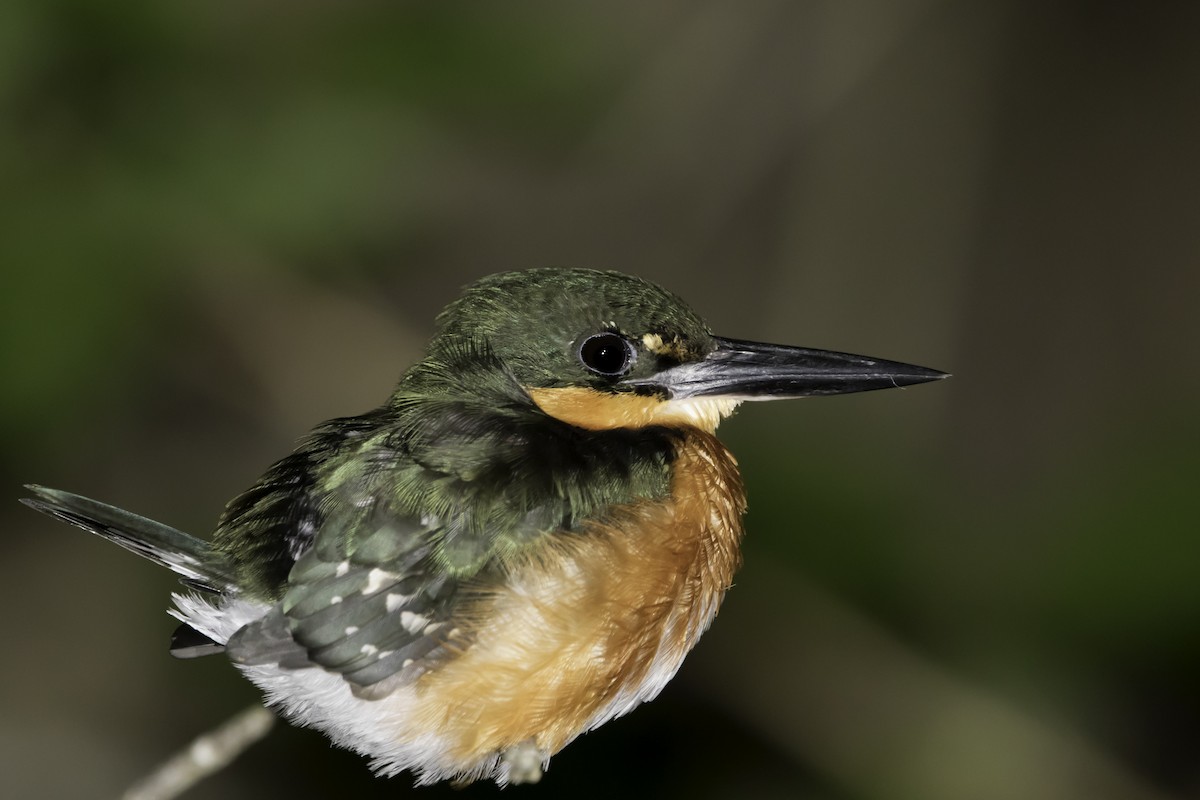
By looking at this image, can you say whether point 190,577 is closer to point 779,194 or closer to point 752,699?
point 752,699

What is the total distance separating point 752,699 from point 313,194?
5.80 feet

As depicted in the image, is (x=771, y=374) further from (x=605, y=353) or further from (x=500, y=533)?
(x=500, y=533)

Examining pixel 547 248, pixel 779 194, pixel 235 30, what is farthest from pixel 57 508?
pixel 779 194

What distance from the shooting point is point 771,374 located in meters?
2.30

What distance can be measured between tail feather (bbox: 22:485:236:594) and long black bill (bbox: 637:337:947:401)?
0.81 meters

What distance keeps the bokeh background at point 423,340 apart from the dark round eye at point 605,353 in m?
1.06

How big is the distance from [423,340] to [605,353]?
1.90 meters

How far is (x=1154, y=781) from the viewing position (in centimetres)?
345

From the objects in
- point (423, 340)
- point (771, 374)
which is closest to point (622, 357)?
point (771, 374)

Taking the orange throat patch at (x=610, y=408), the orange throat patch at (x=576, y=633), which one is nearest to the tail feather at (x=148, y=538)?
the orange throat patch at (x=576, y=633)

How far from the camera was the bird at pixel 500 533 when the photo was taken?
6.42ft

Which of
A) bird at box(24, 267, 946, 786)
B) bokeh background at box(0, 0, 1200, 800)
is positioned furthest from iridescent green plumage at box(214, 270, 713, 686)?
bokeh background at box(0, 0, 1200, 800)

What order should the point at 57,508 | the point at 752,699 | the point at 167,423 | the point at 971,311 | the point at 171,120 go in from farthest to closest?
the point at 971,311 < the point at 167,423 < the point at 752,699 < the point at 171,120 < the point at 57,508

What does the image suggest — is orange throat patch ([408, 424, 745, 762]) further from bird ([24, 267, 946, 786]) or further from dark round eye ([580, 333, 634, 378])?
dark round eye ([580, 333, 634, 378])
